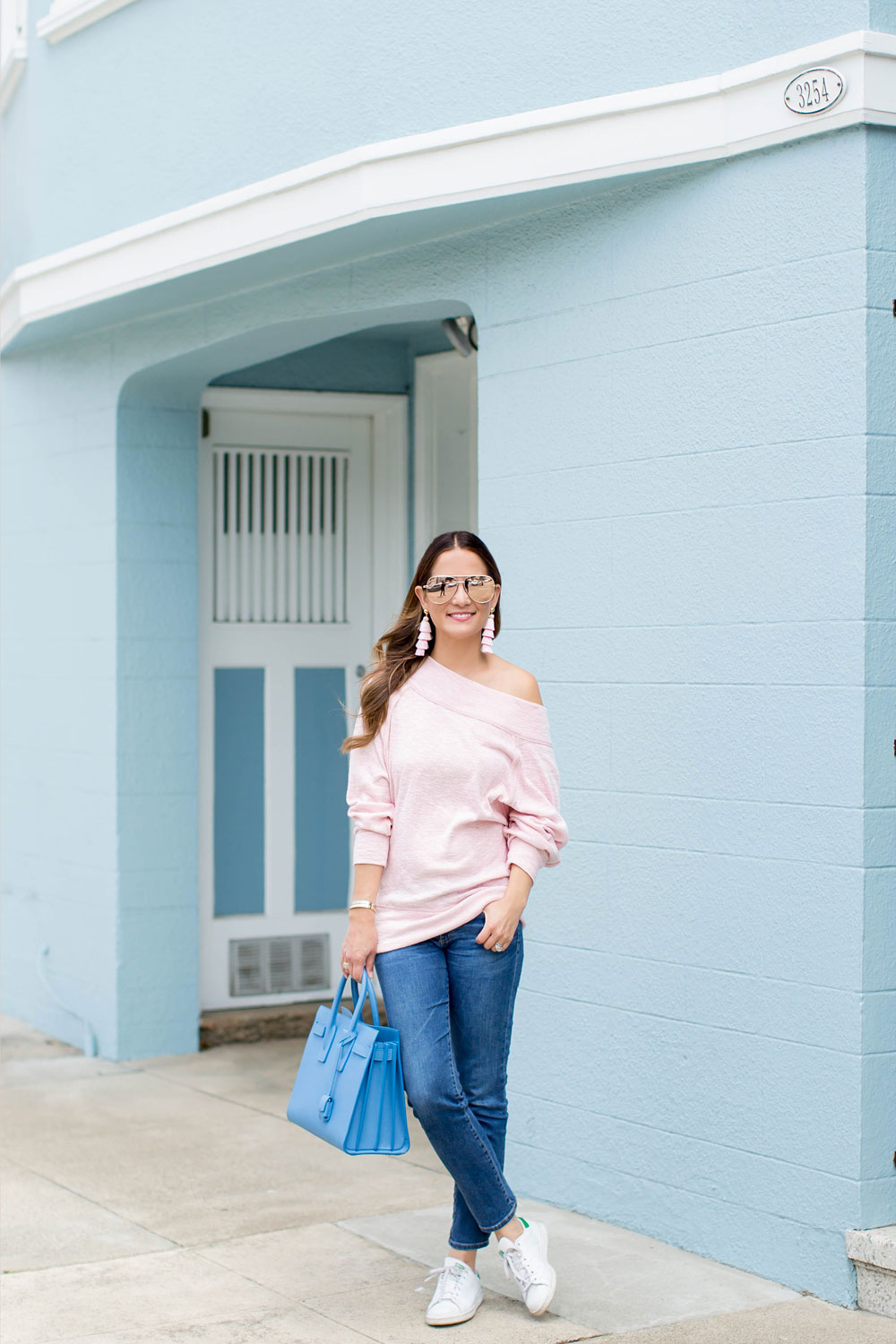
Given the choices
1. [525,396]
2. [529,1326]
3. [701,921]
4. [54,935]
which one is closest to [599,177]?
[525,396]

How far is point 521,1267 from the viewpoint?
13.3 feet

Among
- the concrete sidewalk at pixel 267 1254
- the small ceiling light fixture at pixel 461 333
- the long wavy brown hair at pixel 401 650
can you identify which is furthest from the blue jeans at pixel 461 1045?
the small ceiling light fixture at pixel 461 333

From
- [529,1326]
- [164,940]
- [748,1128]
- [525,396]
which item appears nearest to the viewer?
[529,1326]

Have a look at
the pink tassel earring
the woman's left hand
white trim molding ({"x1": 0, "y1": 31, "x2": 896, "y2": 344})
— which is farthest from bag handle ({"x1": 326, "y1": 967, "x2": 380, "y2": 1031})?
white trim molding ({"x1": 0, "y1": 31, "x2": 896, "y2": 344})

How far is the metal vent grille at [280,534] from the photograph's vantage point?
25.3ft

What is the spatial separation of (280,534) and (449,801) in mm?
3983

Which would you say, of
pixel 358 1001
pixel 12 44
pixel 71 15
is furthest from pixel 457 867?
pixel 12 44

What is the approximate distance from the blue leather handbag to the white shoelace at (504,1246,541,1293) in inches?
16.5

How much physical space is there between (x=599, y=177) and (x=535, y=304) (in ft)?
1.70

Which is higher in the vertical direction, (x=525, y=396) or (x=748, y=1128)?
(x=525, y=396)

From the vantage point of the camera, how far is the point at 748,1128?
14.5 ft

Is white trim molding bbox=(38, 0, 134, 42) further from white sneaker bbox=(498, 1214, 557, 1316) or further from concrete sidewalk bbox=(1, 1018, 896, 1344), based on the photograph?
white sneaker bbox=(498, 1214, 557, 1316)

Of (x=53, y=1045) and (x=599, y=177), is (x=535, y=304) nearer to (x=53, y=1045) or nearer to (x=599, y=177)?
(x=599, y=177)

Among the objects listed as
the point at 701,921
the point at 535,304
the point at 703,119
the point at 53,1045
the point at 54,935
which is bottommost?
the point at 53,1045
